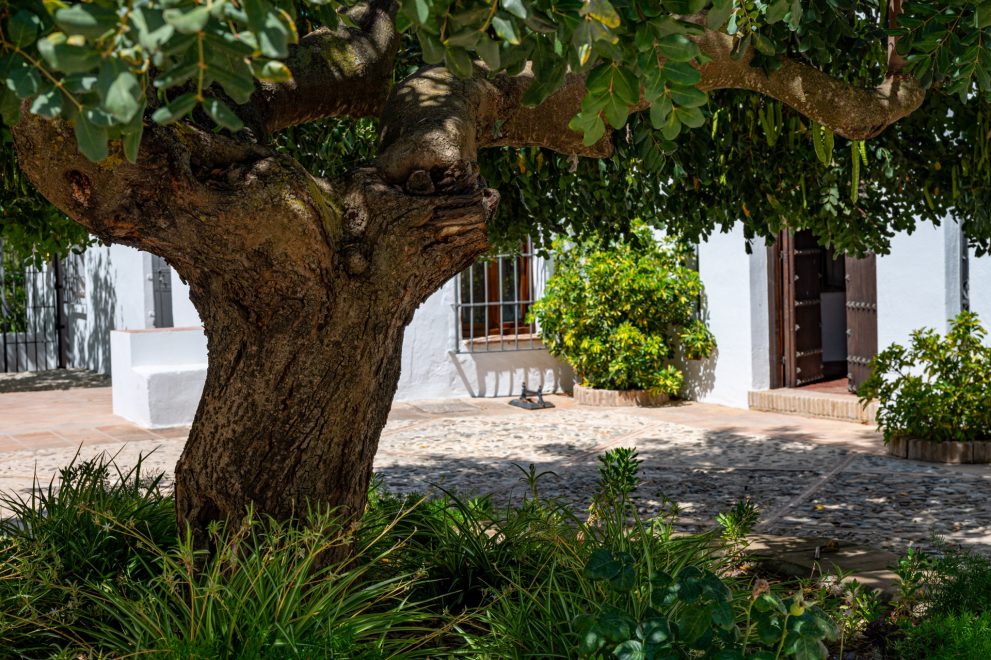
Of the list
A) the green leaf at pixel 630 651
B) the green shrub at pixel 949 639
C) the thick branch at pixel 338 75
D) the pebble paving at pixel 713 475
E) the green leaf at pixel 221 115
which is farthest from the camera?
the pebble paving at pixel 713 475

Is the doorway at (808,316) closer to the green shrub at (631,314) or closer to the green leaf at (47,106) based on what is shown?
the green shrub at (631,314)

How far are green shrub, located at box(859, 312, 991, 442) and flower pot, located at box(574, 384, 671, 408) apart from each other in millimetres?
3790

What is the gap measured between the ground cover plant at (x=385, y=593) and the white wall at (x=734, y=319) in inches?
288

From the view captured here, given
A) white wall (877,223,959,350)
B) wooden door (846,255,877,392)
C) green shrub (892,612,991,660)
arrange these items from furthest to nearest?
wooden door (846,255,877,392)
white wall (877,223,959,350)
green shrub (892,612,991,660)

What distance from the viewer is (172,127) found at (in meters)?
3.14

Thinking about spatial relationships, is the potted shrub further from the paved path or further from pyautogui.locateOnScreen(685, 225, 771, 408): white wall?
pyautogui.locateOnScreen(685, 225, 771, 408): white wall

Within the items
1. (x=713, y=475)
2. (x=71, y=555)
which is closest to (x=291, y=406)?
(x=71, y=555)

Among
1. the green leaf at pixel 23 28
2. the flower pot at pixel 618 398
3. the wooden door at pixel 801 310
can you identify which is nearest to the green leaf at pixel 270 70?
the green leaf at pixel 23 28

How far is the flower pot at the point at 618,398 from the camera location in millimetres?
12352

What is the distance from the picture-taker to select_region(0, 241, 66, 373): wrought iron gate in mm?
18031

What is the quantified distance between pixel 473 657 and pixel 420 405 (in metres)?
9.53

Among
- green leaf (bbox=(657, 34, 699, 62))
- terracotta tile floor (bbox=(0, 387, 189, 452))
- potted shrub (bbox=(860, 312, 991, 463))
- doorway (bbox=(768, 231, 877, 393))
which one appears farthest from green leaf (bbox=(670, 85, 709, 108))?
doorway (bbox=(768, 231, 877, 393))

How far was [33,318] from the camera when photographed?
1861cm

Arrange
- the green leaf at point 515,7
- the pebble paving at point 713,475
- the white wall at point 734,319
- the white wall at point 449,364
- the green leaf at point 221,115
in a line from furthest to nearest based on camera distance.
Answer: the white wall at point 449,364, the white wall at point 734,319, the pebble paving at point 713,475, the green leaf at point 515,7, the green leaf at point 221,115
